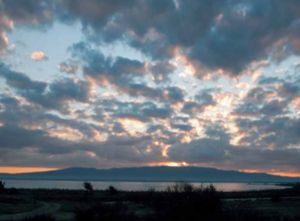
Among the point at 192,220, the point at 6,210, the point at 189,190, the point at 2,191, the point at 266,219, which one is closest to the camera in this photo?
the point at 192,220

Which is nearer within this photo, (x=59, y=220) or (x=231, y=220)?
(x=231, y=220)

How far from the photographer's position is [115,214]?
3350 centimetres

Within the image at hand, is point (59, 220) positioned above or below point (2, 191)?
below

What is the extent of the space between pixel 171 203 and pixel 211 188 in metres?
3.73

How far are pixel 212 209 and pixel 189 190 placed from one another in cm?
203

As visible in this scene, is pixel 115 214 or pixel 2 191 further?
pixel 2 191

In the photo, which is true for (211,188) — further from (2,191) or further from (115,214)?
(2,191)

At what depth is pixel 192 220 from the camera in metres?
31.1

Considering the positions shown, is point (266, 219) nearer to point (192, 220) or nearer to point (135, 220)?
point (192, 220)

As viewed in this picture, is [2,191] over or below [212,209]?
over

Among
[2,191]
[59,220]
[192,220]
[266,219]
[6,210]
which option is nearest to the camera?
[192,220]

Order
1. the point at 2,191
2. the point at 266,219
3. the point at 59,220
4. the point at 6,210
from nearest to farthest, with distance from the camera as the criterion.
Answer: the point at 266,219 → the point at 59,220 → the point at 6,210 → the point at 2,191

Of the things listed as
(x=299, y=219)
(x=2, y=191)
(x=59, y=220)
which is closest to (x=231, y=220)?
(x=299, y=219)

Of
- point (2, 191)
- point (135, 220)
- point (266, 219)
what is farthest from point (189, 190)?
point (2, 191)
